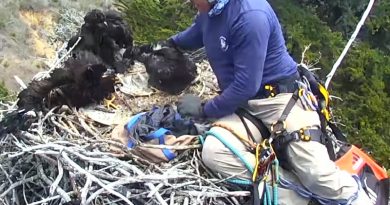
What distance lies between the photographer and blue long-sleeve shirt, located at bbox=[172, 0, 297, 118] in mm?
4176

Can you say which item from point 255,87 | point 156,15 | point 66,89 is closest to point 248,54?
point 255,87

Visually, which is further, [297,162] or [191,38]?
[191,38]

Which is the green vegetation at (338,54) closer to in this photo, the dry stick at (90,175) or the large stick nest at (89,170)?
the large stick nest at (89,170)

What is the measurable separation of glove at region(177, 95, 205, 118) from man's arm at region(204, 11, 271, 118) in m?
0.25

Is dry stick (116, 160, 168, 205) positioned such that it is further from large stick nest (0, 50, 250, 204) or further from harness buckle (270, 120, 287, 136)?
harness buckle (270, 120, 287, 136)

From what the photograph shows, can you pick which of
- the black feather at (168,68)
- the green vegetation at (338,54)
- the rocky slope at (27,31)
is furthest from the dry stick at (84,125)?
the rocky slope at (27,31)

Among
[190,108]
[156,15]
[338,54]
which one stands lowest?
[338,54]

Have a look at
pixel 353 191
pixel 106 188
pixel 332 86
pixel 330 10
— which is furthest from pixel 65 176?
pixel 330 10

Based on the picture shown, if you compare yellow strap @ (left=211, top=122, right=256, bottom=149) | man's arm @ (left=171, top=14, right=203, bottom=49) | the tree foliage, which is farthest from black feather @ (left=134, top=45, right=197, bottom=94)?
the tree foliage

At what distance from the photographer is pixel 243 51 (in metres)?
4.20

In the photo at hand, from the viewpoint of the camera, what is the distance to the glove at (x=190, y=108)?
179 inches

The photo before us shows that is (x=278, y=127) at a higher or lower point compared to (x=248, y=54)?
lower

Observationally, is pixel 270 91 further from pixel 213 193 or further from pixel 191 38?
pixel 191 38

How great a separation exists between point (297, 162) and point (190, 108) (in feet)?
2.19
